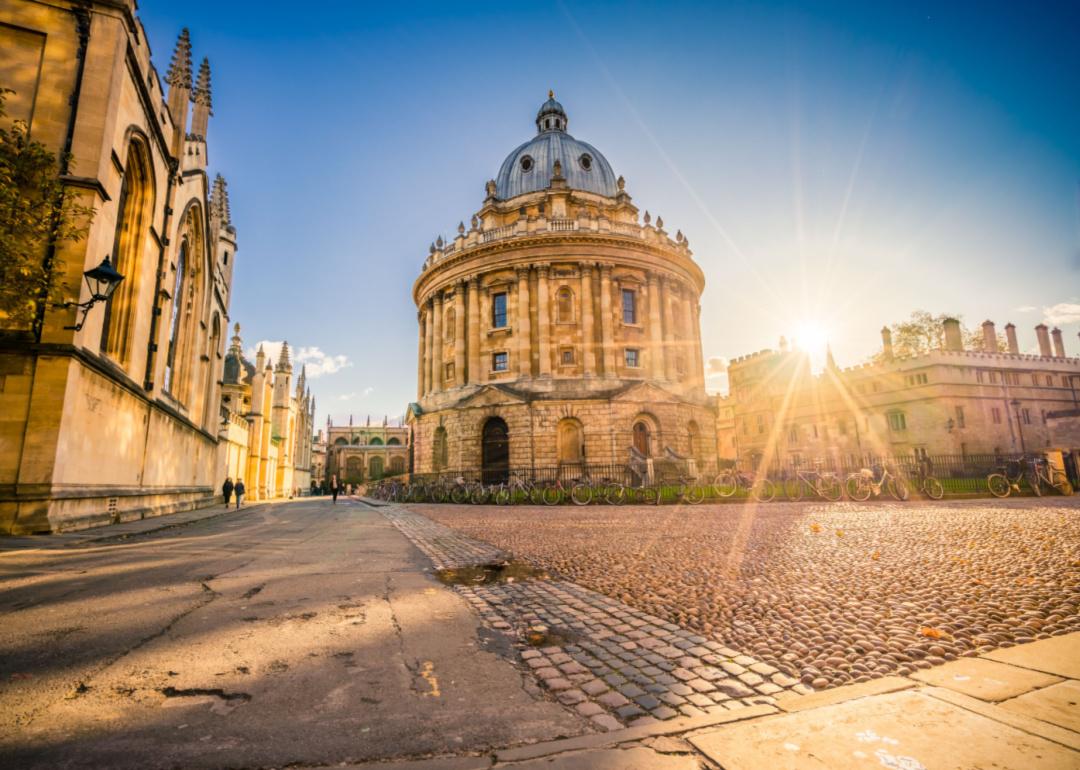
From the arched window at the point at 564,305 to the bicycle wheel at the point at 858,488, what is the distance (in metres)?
18.6

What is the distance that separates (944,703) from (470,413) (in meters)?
29.6

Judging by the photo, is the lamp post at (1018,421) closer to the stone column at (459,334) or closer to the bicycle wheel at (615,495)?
the bicycle wheel at (615,495)

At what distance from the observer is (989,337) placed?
46094 millimetres

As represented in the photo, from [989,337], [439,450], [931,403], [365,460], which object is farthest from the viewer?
[365,460]

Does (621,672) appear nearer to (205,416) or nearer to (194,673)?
(194,673)

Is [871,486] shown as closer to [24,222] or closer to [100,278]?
[100,278]

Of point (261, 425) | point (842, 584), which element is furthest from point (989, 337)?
point (261, 425)

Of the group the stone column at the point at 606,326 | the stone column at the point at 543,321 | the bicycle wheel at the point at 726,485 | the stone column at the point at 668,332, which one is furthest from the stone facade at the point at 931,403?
the stone column at the point at 543,321

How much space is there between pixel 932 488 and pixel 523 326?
21.7 m

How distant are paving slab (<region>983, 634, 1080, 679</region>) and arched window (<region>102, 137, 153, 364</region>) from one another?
1600 cm

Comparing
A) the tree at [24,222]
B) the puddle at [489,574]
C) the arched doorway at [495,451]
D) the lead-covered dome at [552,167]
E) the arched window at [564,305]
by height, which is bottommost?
the puddle at [489,574]

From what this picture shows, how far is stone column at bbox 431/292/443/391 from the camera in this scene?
35.7 metres

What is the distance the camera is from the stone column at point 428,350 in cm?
3669

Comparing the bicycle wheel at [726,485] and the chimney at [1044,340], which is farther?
the chimney at [1044,340]
